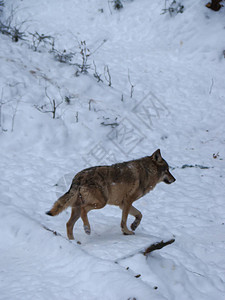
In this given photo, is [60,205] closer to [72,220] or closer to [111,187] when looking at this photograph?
[72,220]

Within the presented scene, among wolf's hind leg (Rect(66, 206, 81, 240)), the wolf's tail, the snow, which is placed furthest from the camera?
wolf's hind leg (Rect(66, 206, 81, 240))

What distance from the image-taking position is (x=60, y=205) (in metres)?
4.83

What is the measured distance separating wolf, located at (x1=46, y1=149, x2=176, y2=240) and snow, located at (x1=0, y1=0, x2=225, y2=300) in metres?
0.35

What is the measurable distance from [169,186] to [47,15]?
1158 centimetres

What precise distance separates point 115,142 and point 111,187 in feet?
13.5

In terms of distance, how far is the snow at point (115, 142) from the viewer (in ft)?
12.6

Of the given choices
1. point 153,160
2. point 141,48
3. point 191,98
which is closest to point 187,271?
point 153,160

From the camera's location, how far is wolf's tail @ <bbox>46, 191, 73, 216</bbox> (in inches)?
188

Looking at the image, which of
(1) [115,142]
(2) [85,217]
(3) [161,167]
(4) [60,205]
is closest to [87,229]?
(2) [85,217]

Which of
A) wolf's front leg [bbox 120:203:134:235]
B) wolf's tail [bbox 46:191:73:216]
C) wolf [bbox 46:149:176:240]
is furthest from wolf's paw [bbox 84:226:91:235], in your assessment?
wolf's front leg [bbox 120:203:134:235]

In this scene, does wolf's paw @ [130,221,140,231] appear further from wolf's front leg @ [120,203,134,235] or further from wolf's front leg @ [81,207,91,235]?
wolf's front leg @ [81,207,91,235]

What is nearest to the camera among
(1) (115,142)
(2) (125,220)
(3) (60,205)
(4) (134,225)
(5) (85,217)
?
(3) (60,205)

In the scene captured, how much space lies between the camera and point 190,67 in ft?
41.0

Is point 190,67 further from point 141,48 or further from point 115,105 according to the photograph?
point 115,105
